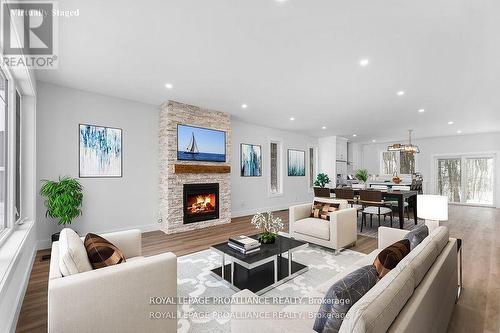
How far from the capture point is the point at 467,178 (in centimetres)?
879

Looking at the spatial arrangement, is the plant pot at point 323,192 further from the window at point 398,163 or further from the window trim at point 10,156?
the window at point 398,163

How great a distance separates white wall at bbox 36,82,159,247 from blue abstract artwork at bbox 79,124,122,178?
0.09 metres

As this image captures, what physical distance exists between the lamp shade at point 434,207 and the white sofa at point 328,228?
46.5 inches

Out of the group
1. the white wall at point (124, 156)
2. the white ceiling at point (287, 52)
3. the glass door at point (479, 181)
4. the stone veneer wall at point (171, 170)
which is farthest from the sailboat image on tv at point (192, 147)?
the glass door at point (479, 181)

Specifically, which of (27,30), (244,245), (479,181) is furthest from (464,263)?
(479,181)

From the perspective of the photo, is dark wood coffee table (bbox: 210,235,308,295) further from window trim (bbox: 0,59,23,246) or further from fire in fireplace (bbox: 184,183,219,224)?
window trim (bbox: 0,59,23,246)

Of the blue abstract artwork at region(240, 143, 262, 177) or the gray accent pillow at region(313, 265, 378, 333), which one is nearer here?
the gray accent pillow at region(313, 265, 378, 333)

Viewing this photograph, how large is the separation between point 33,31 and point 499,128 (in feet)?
37.6

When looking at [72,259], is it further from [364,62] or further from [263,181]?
[263,181]

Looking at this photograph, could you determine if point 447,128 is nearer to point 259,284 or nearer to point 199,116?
point 199,116

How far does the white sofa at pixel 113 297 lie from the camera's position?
4.35ft

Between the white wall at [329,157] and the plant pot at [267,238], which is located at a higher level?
the white wall at [329,157]

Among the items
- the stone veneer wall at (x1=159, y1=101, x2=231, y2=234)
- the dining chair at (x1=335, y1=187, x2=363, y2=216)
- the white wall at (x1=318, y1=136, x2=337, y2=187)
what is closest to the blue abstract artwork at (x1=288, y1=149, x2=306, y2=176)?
the white wall at (x1=318, y1=136, x2=337, y2=187)

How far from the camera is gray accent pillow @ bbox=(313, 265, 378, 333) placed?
1038 millimetres
